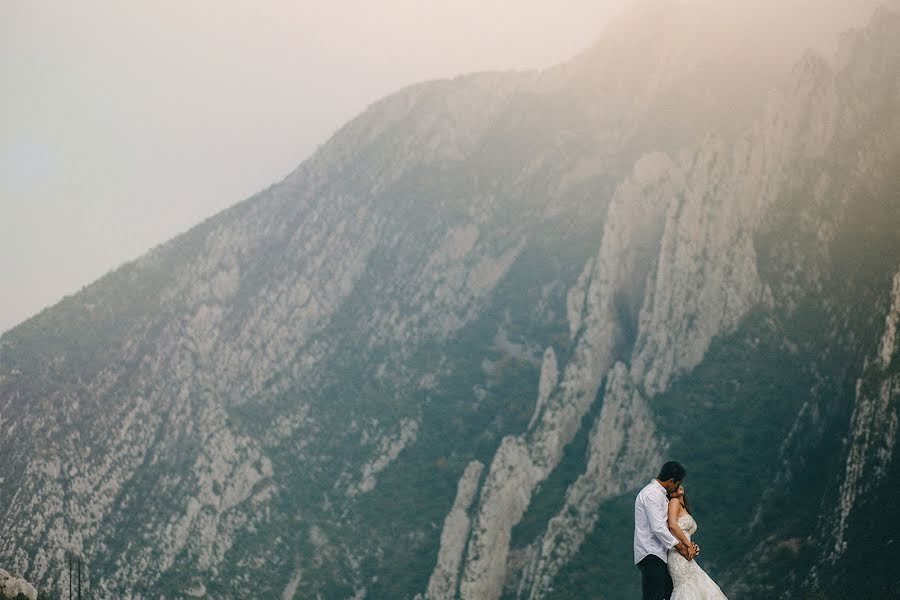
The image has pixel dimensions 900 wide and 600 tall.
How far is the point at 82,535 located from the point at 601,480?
51121 millimetres

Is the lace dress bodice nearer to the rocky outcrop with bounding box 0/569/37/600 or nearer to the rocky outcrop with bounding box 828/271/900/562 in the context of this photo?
the rocky outcrop with bounding box 828/271/900/562

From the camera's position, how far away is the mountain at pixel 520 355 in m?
62.9

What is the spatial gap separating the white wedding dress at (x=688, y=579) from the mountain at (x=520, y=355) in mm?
33263

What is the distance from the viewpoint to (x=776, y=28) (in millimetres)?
100625

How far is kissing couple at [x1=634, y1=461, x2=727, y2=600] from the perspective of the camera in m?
15.5

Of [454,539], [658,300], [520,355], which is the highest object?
[658,300]

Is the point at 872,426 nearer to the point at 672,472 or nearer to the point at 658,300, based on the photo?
the point at 658,300

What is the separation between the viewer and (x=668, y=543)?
15445 millimetres

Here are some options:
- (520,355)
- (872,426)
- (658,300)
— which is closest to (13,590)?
(520,355)

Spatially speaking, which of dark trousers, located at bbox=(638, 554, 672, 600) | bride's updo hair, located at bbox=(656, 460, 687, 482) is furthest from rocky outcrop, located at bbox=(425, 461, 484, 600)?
bride's updo hair, located at bbox=(656, 460, 687, 482)

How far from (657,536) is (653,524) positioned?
10.7 inches

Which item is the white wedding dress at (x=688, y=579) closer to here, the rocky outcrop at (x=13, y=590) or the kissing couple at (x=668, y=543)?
the kissing couple at (x=668, y=543)

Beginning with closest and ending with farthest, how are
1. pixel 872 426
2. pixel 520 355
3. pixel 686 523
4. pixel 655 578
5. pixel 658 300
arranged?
1. pixel 686 523
2. pixel 655 578
3. pixel 872 426
4. pixel 658 300
5. pixel 520 355

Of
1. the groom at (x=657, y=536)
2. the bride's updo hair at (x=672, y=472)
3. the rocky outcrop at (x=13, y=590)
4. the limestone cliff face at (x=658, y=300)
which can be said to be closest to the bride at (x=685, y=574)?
the groom at (x=657, y=536)
